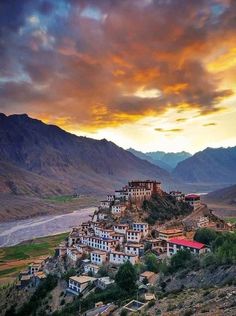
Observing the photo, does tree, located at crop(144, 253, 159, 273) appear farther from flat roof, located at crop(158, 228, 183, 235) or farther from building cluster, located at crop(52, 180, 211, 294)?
flat roof, located at crop(158, 228, 183, 235)

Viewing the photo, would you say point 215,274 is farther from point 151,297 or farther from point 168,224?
point 168,224

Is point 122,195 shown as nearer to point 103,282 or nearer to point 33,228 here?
point 103,282

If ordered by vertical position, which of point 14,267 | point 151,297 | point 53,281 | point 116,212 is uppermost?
point 116,212

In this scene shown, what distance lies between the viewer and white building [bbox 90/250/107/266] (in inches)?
2324

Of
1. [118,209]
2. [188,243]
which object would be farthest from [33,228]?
[188,243]

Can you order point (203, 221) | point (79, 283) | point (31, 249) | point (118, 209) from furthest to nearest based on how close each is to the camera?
1. point (31, 249)
2. point (203, 221)
3. point (118, 209)
4. point (79, 283)

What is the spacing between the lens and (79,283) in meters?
51.2

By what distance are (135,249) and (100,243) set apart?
700 centimetres

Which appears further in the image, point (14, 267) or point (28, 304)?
point (14, 267)

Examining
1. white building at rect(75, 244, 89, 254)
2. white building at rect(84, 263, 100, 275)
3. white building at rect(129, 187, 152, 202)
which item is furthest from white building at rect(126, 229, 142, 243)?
white building at rect(129, 187, 152, 202)

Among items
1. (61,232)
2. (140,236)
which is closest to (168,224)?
(140,236)

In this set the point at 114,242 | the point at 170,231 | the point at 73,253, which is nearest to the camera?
the point at 114,242

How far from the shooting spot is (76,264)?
6156 cm

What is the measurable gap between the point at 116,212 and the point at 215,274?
113 feet
